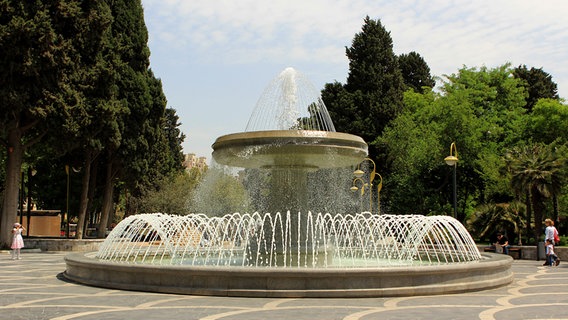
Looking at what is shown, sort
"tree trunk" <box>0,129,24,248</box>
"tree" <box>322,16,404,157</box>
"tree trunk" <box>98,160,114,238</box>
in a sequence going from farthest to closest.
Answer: "tree" <box>322,16,404,157</box> < "tree trunk" <box>98,160,114,238</box> < "tree trunk" <box>0,129,24,248</box>

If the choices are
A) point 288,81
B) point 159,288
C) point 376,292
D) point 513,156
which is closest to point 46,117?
point 288,81

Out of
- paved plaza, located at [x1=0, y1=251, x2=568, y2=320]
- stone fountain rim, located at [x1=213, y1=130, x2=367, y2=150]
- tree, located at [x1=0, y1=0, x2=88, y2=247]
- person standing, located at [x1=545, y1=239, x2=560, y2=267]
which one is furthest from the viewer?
tree, located at [x1=0, y1=0, x2=88, y2=247]

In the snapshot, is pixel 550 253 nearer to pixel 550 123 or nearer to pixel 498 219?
pixel 498 219

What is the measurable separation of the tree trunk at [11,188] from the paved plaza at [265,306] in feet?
49.9

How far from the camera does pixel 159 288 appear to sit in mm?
10891

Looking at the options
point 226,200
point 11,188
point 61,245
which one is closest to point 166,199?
point 226,200

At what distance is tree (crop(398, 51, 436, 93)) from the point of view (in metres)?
56.0

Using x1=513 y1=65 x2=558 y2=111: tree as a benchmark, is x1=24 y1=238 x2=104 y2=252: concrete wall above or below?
below

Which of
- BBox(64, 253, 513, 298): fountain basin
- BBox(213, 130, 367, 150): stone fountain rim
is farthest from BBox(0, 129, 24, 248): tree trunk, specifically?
BBox(64, 253, 513, 298): fountain basin

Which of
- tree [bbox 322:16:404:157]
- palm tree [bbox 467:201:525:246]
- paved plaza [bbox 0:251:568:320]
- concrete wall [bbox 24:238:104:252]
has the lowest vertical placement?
paved plaza [bbox 0:251:568:320]

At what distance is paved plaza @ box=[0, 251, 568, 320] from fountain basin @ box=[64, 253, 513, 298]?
0.73ft

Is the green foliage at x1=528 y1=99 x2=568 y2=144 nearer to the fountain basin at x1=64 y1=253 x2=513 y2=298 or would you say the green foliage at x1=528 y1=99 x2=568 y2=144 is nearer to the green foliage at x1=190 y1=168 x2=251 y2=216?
the green foliage at x1=190 y1=168 x2=251 y2=216

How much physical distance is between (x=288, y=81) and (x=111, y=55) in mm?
14273

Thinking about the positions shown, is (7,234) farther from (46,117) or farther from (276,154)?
(276,154)
